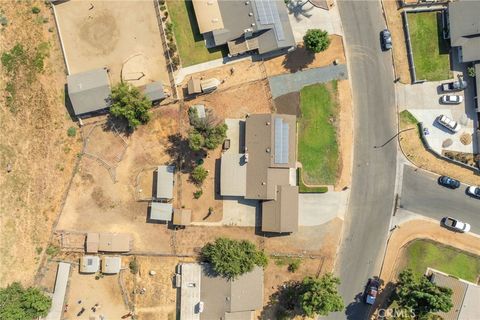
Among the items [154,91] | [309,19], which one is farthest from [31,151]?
[309,19]

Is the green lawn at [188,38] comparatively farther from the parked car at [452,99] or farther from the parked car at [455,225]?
the parked car at [455,225]

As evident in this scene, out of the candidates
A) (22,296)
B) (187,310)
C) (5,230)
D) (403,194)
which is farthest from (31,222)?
(403,194)

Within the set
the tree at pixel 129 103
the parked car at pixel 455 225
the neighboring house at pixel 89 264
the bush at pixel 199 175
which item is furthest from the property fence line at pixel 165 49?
the parked car at pixel 455 225

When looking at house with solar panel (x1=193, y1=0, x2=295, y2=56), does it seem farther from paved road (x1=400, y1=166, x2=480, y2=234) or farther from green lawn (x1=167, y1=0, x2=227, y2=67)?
paved road (x1=400, y1=166, x2=480, y2=234)

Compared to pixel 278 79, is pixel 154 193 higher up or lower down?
lower down

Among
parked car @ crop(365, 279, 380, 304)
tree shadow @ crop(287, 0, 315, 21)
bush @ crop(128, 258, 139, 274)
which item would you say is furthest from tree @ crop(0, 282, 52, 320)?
tree shadow @ crop(287, 0, 315, 21)

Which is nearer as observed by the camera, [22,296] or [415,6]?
[22,296]

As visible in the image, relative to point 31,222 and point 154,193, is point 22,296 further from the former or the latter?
point 154,193

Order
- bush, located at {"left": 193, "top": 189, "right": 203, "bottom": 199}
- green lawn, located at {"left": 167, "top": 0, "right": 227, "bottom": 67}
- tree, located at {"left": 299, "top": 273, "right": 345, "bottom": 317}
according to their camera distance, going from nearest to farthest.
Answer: tree, located at {"left": 299, "top": 273, "right": 345, "bottom": 317} → bush, located at {"left": 193, "top": 189, "right": 203, "bottom": 199} → green lawn, located at {"left": 167, "top": 0, "right": 227, "bottom": 67}
